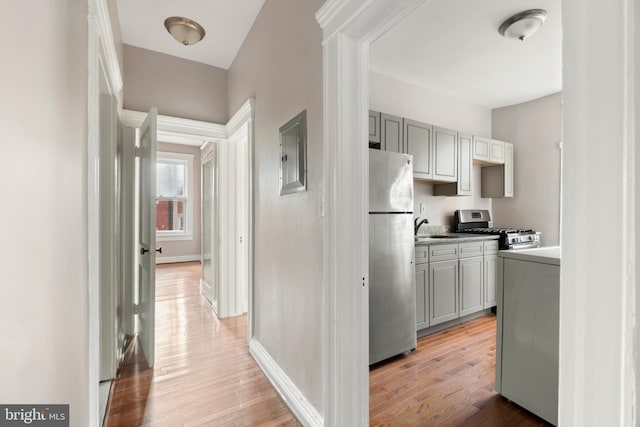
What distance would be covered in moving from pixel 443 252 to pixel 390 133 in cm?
137

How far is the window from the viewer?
6621 millimetres

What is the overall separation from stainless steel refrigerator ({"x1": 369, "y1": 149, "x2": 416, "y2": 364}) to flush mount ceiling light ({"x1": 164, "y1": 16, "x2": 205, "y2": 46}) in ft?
6.10

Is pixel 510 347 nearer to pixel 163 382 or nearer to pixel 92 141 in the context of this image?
pixel 163 382

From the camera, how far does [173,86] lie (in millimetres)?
3002

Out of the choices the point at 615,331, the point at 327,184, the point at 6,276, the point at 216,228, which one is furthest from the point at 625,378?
the point at 216,228

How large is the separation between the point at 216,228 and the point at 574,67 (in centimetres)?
358

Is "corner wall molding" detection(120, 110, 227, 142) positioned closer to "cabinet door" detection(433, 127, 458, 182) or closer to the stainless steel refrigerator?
the stainless steel refrigerator

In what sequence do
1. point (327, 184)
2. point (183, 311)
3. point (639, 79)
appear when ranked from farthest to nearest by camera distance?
1. point (183, 311)
2. point (327, 184)
3. point (639, 79)

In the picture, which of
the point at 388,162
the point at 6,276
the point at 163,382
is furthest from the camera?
the point at 388,162

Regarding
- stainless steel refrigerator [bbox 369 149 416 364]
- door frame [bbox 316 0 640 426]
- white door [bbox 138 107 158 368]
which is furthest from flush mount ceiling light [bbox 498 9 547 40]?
white door [bbox 138 107 158 368]

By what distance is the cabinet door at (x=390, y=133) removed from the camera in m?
2.96

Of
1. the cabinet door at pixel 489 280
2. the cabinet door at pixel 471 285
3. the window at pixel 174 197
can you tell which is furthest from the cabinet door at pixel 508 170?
the window at pixel 174 197

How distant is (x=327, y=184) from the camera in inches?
57.7
